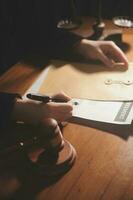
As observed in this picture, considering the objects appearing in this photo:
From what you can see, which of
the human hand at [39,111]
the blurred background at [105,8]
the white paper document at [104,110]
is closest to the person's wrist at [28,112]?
the human hand at [39,111]

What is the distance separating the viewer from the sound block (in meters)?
0.87

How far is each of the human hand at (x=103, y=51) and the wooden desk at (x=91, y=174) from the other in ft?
1.38

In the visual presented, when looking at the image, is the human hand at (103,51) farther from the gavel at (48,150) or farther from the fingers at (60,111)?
the gavel at (48,150)

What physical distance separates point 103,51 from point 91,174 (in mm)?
693

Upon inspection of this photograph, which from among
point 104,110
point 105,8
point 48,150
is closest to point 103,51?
point 104,110

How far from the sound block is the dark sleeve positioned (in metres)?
0.16

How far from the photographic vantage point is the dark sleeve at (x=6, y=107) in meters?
1.02

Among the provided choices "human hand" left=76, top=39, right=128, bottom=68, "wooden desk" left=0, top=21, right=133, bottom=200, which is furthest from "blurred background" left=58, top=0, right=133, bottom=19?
"wooden desk" left=0, top=21, right=133, bottom=200

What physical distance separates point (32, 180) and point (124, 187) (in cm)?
22

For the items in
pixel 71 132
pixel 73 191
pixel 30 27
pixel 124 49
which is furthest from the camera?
pixel 30 27

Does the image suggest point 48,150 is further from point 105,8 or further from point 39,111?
point 105,8

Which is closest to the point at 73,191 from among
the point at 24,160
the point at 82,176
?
the point at 82,176

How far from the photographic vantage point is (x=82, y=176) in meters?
0.86

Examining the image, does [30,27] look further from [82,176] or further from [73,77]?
[82,176]
